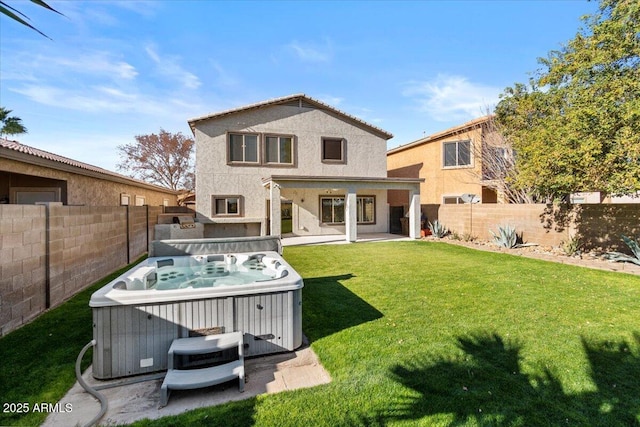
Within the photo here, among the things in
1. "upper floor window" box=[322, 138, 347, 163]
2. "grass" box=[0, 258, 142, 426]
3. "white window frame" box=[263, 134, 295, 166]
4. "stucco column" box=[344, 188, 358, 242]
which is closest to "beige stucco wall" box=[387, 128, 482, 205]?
"upper floor window" box=[322, 138, 347, 163]

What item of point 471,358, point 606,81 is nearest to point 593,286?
point 471,358

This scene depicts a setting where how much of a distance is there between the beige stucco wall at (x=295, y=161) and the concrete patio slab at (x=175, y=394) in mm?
12125

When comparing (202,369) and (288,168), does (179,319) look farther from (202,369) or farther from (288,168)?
(288,168)

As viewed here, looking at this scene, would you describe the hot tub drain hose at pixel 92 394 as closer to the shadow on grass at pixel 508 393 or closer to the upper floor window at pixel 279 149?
the shadow on grass at pixel 508 393

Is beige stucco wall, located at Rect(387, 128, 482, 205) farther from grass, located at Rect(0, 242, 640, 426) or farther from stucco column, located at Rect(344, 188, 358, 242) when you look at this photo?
grass, located at Rect(0, 242, 640, 426)

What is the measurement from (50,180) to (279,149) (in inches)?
393

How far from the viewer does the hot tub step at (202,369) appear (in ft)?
10.8

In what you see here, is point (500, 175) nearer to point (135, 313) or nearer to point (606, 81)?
point (606, 81)

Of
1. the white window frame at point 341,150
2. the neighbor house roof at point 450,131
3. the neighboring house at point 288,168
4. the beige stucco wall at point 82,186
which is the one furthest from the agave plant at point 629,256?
the beige stucco wall at point 82,186

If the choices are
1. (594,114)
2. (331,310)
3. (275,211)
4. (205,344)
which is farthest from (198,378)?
(594,114)

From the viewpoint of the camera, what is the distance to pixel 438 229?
53.6 feet

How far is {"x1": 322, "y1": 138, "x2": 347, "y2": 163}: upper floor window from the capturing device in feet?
58.4

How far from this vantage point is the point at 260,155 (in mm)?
16703

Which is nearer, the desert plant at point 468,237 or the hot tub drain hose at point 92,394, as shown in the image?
the hot tub drain hose at point 92,394
